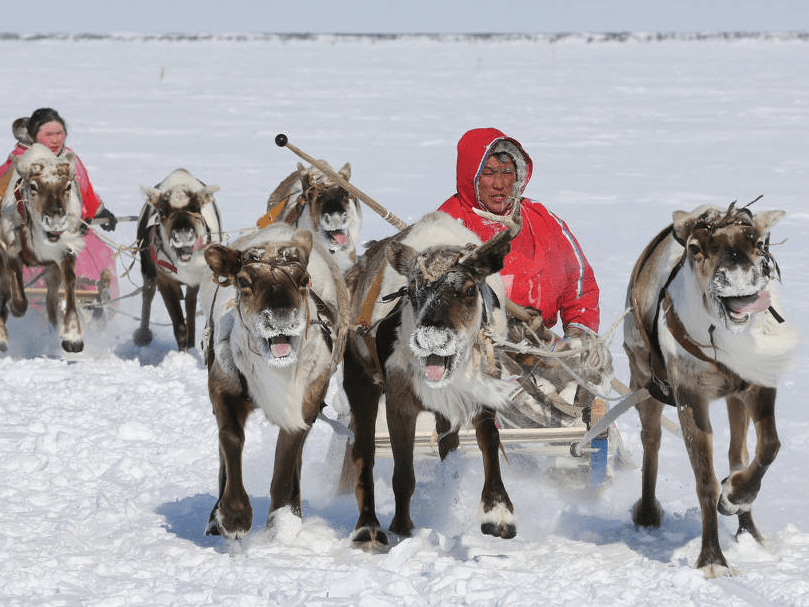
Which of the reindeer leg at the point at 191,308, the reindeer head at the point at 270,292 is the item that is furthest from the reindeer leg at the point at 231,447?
the reindeer leg at the point at 191,308

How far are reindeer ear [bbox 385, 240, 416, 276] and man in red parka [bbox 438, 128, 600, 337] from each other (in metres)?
1.26

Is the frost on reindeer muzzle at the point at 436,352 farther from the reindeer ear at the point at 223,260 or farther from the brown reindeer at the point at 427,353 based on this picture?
the reindeer ear at the point at 223,260

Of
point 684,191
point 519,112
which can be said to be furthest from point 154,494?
point 519,112

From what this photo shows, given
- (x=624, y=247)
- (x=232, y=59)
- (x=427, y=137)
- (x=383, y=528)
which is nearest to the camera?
(x=383, y=528)

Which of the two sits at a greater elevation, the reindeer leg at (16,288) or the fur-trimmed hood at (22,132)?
the fur-trimmed hood at (22,132)

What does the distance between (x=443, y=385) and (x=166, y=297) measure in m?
5.97

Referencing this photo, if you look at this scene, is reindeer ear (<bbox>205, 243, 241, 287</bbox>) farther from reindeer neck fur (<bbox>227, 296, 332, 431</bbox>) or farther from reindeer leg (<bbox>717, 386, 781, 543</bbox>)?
reindeer leg (<bbox>717, 386, 781, 543</bbox>)

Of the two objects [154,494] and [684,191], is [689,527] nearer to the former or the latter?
[154,494]

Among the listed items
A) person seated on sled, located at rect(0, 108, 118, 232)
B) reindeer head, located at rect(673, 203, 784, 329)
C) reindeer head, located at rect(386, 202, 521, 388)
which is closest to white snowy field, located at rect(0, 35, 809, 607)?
reindeer head, located at rect(673, 203, 784, 329)

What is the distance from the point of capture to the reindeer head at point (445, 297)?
4754 mm

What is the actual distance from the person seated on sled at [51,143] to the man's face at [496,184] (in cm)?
515

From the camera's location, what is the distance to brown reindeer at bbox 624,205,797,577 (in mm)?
4672

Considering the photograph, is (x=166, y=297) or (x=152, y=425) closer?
(x=152, y=425)

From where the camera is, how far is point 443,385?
4.87 meters
